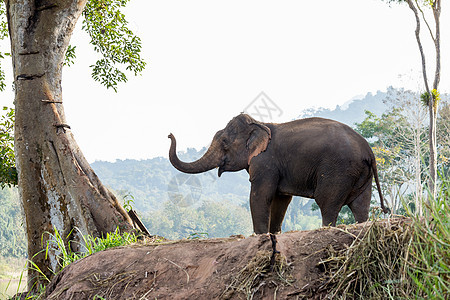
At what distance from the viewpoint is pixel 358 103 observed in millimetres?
105312

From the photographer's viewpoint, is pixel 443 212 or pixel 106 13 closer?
pixel 443 212

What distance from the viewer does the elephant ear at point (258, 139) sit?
6718mm

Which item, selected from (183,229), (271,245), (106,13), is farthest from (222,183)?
(271,245)

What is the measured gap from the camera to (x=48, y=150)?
22.4 feet

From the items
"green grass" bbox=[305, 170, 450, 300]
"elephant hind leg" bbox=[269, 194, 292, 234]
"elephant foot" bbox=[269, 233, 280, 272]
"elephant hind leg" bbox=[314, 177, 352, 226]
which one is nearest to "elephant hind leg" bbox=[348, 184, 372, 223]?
"elephant hind leg" bbox=[314, 177, 352, 226]

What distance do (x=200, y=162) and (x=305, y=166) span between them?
1.59 metres

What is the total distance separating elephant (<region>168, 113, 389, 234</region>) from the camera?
616 cm

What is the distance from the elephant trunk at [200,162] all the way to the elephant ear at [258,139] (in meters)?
0.56

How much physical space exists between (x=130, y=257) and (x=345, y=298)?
1726 mm

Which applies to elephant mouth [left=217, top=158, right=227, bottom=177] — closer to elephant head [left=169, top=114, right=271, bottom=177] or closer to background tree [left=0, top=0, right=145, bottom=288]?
elephant head [left=169, top=114, right=271, bottom=177]

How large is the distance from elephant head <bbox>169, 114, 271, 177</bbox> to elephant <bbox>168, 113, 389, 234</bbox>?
1 centimetres

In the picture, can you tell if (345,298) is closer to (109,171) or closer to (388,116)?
(388,116)

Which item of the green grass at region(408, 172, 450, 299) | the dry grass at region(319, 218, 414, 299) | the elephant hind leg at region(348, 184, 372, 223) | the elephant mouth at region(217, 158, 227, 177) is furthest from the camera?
the elephant mouth at region(217, 158, 227, 177)

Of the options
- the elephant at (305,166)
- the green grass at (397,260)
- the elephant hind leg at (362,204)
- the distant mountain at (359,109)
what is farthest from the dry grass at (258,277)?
the distant mountain at (359,109)
